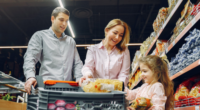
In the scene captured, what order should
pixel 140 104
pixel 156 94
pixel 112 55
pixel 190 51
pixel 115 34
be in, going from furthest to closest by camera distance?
pixel 190 51, pixel 112 55, pixel 115 34, pixel 156 94, pixel 140 104

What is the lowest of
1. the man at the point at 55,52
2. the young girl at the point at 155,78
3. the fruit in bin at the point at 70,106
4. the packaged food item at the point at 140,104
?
the packaged food item at the point at 140,104

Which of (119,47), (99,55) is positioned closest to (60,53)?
(99,55)

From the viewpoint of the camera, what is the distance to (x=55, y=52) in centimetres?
191

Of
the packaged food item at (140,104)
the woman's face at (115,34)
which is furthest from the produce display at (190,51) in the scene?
the packaged food item at (140,104)

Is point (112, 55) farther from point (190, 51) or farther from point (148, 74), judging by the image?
point (190, 51)

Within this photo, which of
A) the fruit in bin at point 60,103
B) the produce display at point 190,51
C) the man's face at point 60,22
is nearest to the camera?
the fruit in bin at point 60,103

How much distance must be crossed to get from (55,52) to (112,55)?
589 mm

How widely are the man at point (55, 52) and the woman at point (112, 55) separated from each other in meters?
0.23

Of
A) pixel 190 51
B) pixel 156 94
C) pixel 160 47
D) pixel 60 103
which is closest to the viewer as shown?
pixel 60 103

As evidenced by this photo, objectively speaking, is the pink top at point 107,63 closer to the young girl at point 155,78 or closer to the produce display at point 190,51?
the young girl at point 155,78

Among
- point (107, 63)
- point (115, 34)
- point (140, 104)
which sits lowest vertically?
point (140, 104)

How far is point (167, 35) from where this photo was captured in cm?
304

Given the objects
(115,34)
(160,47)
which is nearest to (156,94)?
(115,34)

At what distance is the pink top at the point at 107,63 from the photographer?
1.76 m
